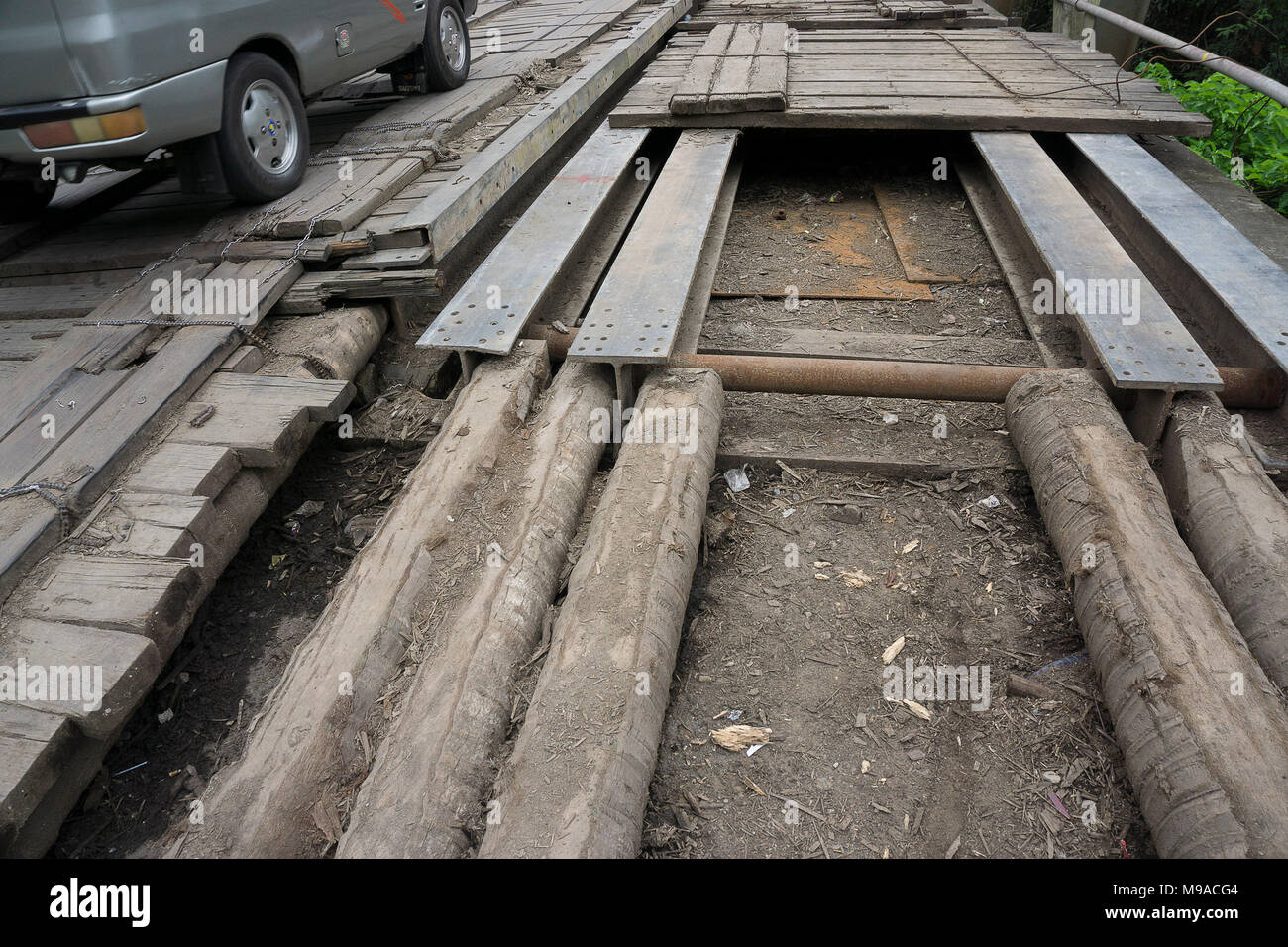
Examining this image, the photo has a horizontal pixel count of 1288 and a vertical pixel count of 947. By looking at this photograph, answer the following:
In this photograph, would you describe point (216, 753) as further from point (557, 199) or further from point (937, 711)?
point (557, 199)

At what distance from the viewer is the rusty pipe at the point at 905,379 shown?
3.25 metres

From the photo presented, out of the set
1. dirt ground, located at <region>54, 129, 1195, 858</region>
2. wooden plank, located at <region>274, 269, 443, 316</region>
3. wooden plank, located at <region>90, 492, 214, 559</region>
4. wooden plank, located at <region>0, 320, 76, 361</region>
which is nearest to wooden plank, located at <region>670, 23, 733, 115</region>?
dirt ground, located at <region>54, 129, 1195, 858</region>

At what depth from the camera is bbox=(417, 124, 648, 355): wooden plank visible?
3.43 m

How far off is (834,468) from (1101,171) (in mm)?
2779

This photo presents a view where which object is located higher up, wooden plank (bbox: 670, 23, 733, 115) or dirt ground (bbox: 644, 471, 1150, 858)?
wooden plank (bbox: 670, 23, 733, 115)

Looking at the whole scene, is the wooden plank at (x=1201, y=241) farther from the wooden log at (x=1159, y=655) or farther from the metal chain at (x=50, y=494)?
the metal chain at (x=50, y=494)

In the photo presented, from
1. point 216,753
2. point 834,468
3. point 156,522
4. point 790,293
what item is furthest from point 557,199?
point 216,753

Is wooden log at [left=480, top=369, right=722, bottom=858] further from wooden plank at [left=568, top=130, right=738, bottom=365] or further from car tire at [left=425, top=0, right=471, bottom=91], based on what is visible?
car tire at [left=425, top=0, right=471, bottom=91]

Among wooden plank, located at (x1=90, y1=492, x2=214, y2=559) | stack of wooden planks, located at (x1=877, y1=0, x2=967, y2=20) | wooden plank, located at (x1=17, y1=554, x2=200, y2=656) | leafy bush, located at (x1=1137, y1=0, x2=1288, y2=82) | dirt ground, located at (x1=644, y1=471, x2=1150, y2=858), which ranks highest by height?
stack of wooden planks, located at (x1=877, y1=0, x2=967, y2=20)

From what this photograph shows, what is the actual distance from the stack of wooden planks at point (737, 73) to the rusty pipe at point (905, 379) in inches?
105

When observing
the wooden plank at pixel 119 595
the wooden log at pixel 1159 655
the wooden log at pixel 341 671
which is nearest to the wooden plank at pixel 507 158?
the wooden log at pixel 341 671

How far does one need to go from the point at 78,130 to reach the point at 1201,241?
16.2 ft

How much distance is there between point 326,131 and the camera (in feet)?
19.3

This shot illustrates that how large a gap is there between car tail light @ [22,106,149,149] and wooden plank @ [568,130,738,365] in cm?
214
